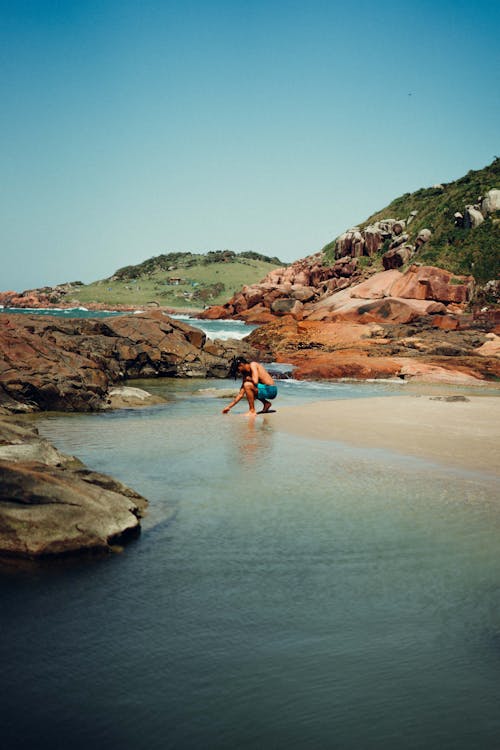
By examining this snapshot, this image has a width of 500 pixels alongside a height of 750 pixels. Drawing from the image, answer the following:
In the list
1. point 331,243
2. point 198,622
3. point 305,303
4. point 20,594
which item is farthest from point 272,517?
point 331,243

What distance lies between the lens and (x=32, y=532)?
5.68 metres

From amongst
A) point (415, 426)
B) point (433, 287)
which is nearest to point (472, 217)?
point (433, 287)

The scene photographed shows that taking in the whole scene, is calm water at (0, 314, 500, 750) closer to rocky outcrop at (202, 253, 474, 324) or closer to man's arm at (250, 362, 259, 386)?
man's arm at (250, 362, 259, 386)

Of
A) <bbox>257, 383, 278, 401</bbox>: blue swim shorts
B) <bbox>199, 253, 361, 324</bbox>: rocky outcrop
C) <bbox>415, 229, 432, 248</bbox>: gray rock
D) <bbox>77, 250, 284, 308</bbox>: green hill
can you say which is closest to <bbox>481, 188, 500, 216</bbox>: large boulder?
<bbox>415, 229, 432, 248</bbox>: gray rock

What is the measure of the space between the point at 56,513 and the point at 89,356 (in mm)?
13952

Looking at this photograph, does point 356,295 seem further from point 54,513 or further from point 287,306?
point 54,513

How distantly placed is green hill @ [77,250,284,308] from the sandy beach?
354 feet

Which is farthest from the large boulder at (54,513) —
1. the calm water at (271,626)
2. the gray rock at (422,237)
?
the gray rock at (422,237)

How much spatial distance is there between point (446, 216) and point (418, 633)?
65.9 meters

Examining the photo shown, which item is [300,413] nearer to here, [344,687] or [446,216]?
[344,687]

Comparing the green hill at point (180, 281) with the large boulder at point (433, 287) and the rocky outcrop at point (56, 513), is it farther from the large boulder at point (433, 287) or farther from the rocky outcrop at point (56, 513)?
the rocky outcrop at point (56, 513)

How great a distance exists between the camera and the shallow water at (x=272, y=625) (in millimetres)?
3545

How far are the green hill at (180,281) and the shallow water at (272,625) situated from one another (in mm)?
116969

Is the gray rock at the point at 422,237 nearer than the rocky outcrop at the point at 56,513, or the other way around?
the rocky outcrop at the point at 56,513
